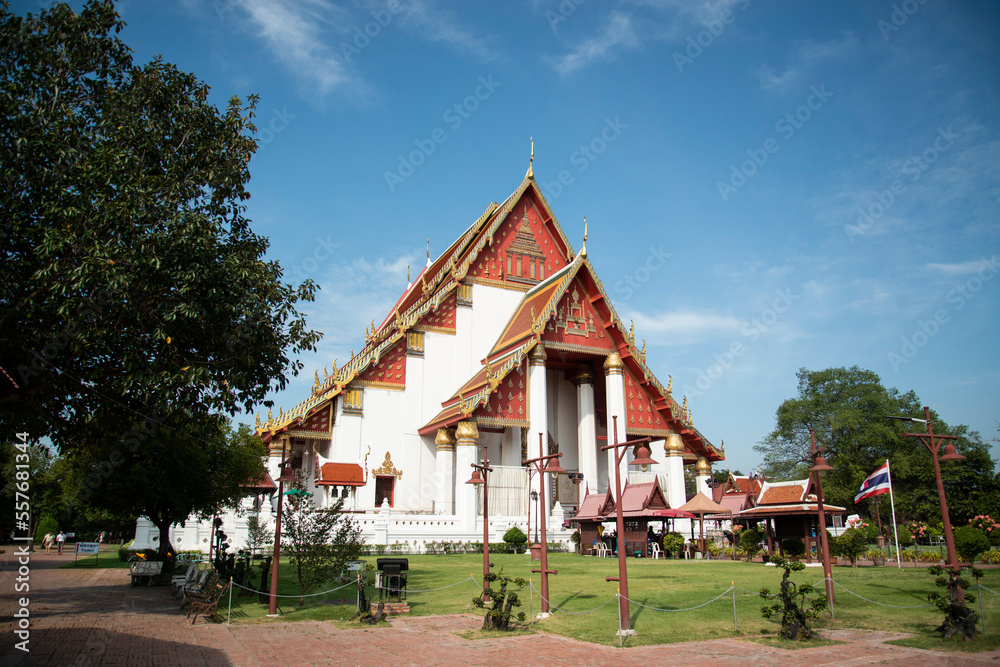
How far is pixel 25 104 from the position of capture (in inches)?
393

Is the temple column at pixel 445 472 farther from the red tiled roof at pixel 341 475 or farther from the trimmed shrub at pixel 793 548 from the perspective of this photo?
the trimmed shrub at pixel 793 548

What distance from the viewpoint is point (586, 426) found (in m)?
28.2

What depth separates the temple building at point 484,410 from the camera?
25.2 meters

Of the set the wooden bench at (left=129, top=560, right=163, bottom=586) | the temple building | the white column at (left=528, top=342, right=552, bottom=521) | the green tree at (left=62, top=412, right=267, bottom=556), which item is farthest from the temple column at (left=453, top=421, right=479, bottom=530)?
the wooden bench at (left=129, top=560, right=163, bottom=586)

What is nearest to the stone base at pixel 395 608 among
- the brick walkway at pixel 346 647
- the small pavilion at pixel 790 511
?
the brick walkway at pixel 346 647

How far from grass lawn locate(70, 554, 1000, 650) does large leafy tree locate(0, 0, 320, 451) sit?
4.14m

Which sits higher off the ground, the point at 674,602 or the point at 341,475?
the point at 341,475

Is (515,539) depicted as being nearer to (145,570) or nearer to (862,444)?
(145,570)

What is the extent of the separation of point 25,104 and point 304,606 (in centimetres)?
910

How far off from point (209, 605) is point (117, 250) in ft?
17.9

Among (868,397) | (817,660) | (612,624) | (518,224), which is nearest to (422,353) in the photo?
(518,224)

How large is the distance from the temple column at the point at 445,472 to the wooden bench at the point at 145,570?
11.0 metres

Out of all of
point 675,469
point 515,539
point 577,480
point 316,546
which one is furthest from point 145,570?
point 675,469

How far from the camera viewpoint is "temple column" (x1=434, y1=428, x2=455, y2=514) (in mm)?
25556
